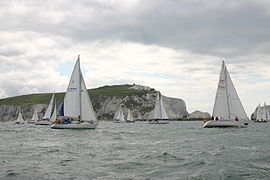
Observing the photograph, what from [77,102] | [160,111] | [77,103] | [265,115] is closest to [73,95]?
[77,102]

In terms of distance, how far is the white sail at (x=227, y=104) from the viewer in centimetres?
5209

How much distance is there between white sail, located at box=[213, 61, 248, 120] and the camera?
52.1m

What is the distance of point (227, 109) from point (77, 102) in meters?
24.3

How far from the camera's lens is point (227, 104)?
173 feet

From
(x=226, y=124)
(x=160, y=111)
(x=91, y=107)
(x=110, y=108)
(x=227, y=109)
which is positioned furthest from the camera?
(x=110, y=108)

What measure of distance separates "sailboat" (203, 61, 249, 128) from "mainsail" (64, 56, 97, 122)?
781 inches

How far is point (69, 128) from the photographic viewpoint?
50125 millimetres

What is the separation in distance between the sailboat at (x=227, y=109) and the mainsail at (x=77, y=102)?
65.1 feet

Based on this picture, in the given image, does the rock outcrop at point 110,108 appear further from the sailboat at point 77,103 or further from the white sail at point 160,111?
the sailboat at point 77,103

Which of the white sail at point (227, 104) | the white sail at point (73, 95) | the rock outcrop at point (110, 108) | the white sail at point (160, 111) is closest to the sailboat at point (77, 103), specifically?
the white sail at point (73, 95)

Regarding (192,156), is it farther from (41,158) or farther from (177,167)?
(41,158)

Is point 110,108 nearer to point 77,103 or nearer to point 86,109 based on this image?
point 86,109

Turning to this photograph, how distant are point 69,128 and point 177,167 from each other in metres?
36.5

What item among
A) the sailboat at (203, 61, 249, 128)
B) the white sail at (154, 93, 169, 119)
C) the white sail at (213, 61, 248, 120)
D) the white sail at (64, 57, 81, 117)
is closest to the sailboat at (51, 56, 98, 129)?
the white sail at (64, 57, 81, 117)
